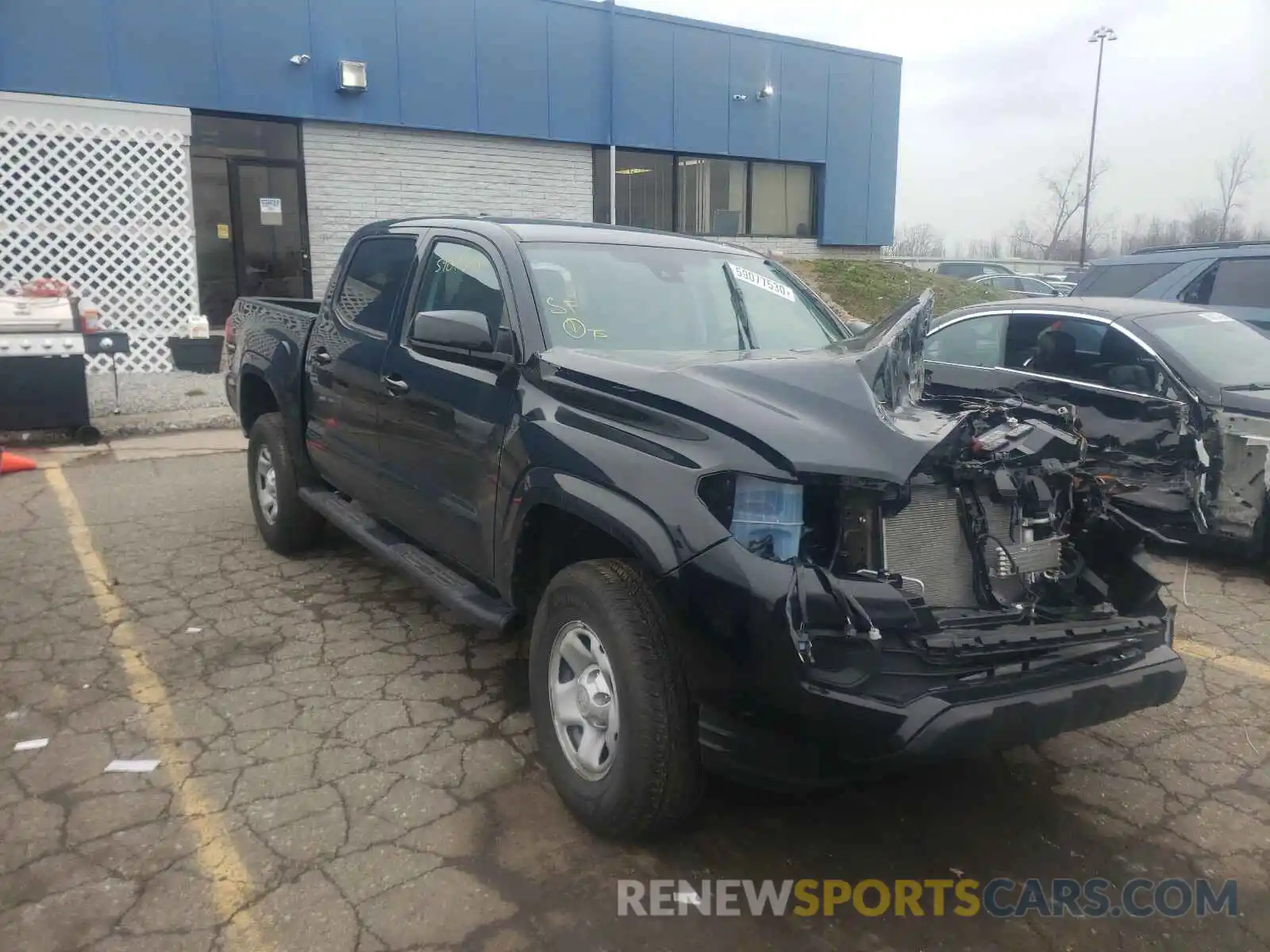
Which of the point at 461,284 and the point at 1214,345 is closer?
the point at 461,284

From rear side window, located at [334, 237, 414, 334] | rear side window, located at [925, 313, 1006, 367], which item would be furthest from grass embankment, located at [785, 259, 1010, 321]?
rear side window, located at [334, 237, 414, 334]

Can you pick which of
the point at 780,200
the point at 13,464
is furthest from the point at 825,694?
the point at 780,200

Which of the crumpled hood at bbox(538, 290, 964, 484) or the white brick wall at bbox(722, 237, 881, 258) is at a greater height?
the white brick wall at bbox(722, 237, 881, 258)

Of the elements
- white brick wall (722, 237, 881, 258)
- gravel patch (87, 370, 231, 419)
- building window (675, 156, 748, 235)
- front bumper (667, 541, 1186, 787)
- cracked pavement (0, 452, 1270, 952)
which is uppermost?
building window (675, 156, 748, 235)

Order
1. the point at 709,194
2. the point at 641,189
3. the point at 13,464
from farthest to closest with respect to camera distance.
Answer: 1. the point at 709,194
2. the point at 641,189
3. the point at 13,464

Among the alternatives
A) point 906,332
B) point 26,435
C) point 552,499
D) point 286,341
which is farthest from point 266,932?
point 26,435

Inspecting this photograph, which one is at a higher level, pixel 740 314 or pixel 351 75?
pixel 351 75

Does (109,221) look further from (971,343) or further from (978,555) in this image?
(978,555)

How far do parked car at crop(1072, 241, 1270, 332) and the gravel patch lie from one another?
885 cm

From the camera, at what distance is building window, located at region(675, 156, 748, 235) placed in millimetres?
18156

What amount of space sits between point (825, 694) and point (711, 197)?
17.0 metres

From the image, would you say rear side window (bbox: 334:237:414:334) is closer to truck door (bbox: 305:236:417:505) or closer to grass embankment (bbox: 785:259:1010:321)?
truck door (bbox: 305:236:417:505)

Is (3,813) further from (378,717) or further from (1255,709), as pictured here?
(1255,709)

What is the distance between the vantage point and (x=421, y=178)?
49.8ft
